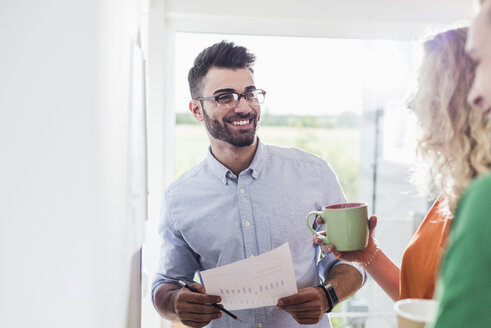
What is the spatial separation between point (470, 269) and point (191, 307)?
1.05 meters

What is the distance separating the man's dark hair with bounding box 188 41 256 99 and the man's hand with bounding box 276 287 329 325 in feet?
2.71

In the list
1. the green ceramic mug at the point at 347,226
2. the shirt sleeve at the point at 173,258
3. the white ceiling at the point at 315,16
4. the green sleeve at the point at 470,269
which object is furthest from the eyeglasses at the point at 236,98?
the green sleeve at the point at 470,269

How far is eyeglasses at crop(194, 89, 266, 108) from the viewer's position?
1.64 meters

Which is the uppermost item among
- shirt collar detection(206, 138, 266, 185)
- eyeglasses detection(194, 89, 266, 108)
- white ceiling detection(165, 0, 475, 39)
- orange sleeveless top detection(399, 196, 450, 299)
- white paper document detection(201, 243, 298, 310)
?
white ceiling detection(165, 0, 475, 39)

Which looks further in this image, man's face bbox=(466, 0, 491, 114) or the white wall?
the white wall

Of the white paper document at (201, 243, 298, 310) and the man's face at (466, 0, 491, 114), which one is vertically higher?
the man's face at (466, 0, 491, 114)

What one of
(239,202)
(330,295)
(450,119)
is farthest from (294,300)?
(450,119)

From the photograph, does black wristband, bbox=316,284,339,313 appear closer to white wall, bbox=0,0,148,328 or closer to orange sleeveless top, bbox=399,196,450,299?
orange sleeveless top, bbox=399,196,450,299

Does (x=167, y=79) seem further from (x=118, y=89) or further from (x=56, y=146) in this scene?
(x=56, y=146)

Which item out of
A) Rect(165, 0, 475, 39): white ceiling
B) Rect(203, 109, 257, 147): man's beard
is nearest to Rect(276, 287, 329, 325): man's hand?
Rect(203, 109, 257, 147): man's beard

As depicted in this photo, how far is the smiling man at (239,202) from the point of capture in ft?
4.96

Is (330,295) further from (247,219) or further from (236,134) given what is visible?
(236,134)

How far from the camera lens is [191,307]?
1350 millimetres

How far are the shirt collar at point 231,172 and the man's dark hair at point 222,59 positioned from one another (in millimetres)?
285
